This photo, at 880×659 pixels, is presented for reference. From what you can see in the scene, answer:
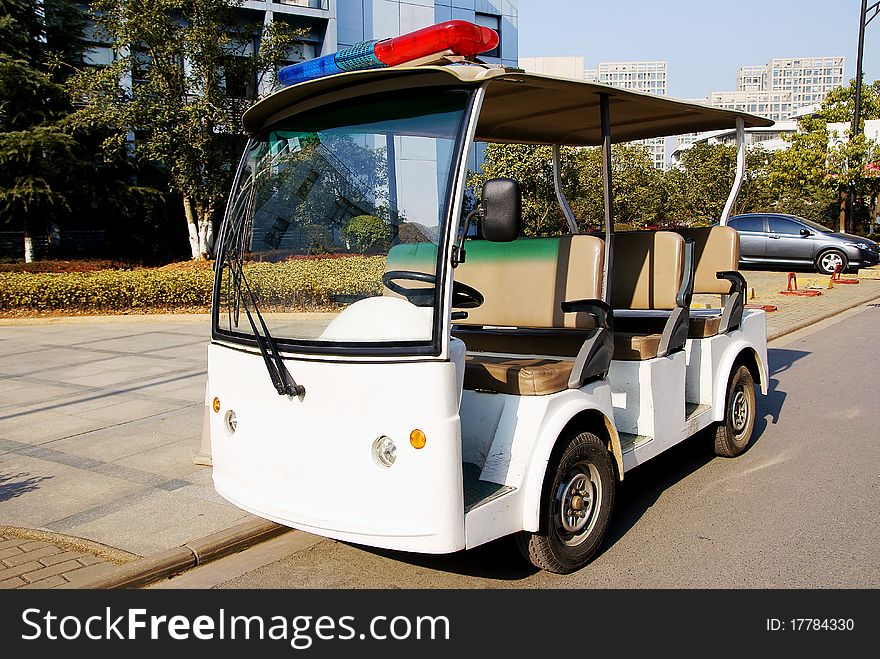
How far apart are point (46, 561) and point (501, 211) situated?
294 centimetres

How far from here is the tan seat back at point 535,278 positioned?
4793 mm

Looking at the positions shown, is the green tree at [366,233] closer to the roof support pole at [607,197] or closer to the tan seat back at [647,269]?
the roof support pole at [607,197]

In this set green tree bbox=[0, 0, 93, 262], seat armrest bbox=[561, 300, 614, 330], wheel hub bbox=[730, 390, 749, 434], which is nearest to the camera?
seat armrest bbox=[561, 300, 614, 330]

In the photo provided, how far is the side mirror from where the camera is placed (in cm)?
364

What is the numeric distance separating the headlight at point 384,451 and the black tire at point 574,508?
2.71 ft

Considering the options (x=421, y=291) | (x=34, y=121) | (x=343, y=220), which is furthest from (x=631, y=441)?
(x=34, y=121)

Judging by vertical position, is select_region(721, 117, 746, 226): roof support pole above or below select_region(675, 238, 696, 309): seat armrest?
above

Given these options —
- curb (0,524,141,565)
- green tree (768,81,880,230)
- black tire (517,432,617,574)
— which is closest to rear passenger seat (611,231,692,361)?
black tire (517,432,617,574)

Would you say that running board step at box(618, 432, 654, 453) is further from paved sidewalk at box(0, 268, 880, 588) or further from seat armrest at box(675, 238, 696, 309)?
paved sidewalk at box(0, 268, 880, 588)

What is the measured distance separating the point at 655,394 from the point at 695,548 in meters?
0.92

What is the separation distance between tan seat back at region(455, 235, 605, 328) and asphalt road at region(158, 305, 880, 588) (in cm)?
131

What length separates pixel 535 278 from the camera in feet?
16.4
